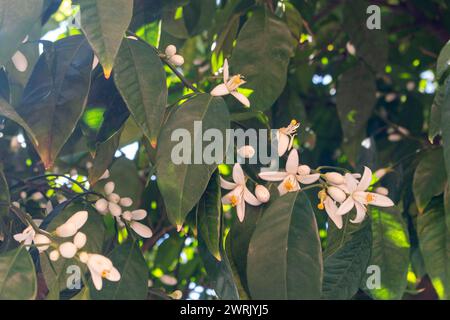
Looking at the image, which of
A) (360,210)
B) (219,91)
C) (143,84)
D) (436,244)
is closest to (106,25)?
(143,84)

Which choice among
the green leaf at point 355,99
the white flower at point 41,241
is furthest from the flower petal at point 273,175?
the green leaf at point 355,99

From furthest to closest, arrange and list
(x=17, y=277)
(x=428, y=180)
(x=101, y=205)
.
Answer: (x=428, y=180) → (x=101, y=205) → (x=17, y=277)

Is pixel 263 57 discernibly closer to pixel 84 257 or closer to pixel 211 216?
pixel 211 216

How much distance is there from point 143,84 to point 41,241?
0.82ft

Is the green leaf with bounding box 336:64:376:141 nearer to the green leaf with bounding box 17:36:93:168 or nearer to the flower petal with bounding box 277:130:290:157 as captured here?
the flower petal with bounding box 277:130:290:157

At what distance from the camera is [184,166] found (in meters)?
0.99

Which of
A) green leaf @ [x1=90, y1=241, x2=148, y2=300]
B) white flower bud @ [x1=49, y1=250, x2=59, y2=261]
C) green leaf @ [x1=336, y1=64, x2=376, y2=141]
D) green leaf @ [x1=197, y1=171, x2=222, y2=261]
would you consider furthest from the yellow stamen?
green leaf @ [x1=336, y1=64, x2=376, y2=141]

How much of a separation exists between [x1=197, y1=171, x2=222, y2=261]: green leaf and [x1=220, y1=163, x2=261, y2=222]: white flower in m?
0.05

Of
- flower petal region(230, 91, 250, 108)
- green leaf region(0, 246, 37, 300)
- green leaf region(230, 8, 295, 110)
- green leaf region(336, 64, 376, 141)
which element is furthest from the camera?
green leaf region(336, 64, 376, 141)

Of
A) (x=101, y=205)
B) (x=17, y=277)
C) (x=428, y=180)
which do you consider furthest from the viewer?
(x=428, y=180)

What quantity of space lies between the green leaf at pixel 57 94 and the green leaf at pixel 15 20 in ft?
0.37

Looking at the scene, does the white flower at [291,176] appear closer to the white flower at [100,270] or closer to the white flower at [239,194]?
the white flower at [239,194]

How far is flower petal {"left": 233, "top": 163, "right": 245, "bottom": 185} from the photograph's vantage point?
1.11 m
